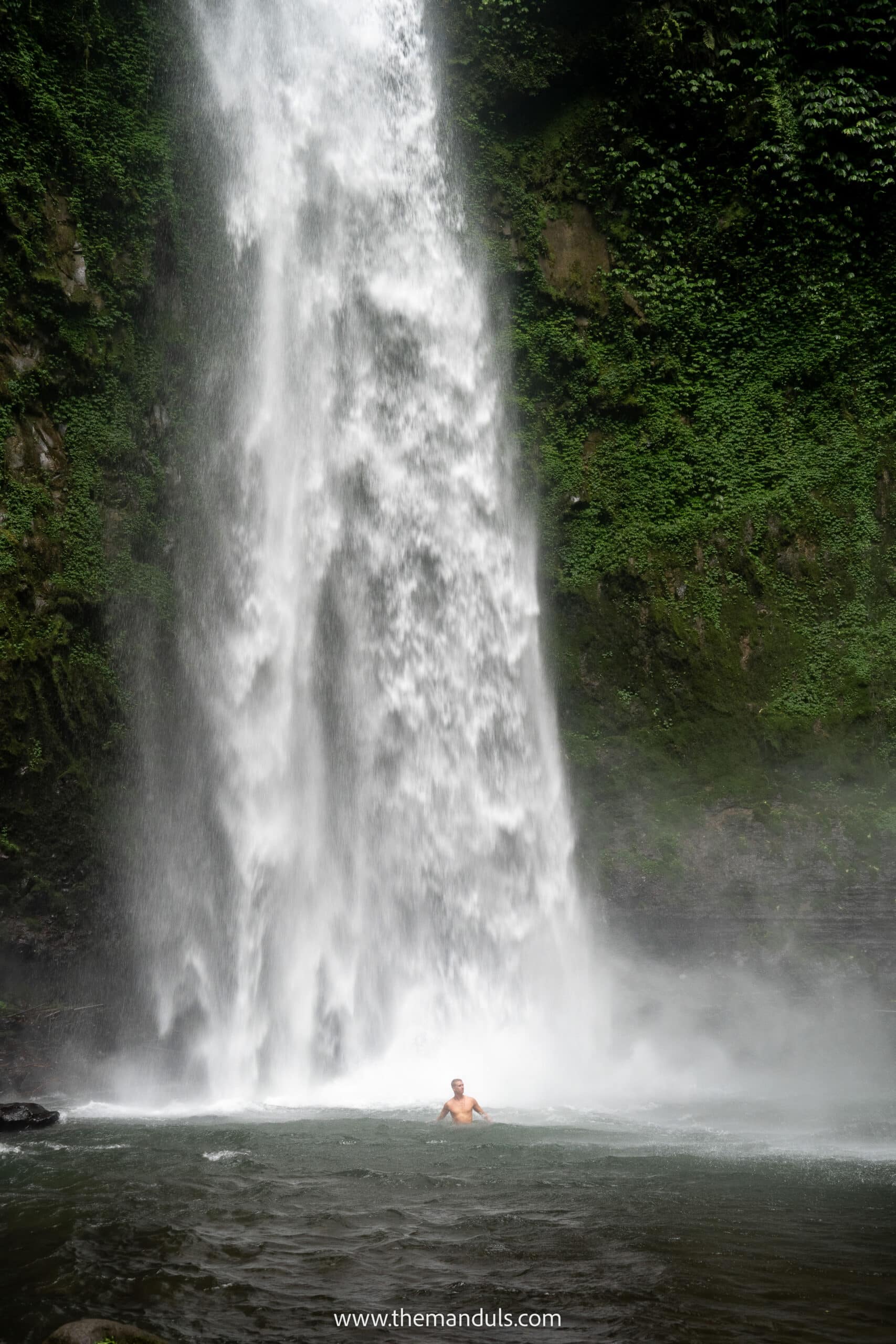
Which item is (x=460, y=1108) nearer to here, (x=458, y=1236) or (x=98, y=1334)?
(x=458, y=1236)

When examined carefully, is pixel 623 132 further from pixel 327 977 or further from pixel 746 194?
pixel 327 977

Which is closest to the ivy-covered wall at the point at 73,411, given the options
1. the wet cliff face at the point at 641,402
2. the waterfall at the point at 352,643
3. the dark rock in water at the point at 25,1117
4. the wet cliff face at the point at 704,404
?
the wet cliff face at the point at 641,402

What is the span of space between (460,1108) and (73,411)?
9887 millimetres

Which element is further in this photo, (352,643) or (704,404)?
(704,404)

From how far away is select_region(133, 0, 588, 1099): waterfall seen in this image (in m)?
12.5

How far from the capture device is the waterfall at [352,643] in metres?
12.5

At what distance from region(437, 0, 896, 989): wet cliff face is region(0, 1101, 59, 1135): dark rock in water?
7.29 metres

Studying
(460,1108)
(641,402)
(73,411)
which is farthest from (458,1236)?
(641,402)

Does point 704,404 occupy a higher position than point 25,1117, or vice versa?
point 704,404

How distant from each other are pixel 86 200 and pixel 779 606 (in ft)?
36.5

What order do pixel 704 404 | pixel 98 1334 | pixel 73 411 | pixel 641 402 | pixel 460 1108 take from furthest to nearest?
1. pixel 641 402
2. pixel 704 404
3. pixel 73 411
4. pixel 460 1108
5. pixel 98 1334

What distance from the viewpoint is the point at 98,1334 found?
13.3 feet

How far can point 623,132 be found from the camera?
1538cm

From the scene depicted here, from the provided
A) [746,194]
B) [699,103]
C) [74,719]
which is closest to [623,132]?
[699,103]
